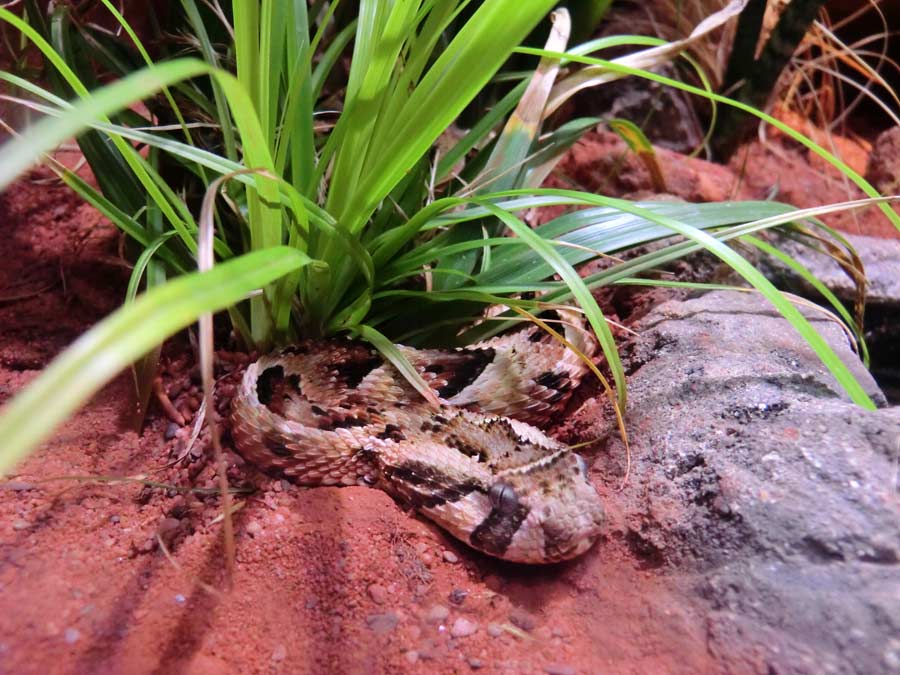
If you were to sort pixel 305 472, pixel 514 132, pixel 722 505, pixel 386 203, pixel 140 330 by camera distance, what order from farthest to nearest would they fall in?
pixel 514 132 < pixel 386 203 < pixel 305 472 < pixel 722 505 < pixel 140 330

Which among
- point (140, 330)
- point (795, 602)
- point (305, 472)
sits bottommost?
point (305, 472)

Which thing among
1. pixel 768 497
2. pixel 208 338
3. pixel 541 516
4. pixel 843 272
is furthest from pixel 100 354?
pixel 843 272

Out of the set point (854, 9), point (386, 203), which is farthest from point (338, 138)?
point (854, 9)

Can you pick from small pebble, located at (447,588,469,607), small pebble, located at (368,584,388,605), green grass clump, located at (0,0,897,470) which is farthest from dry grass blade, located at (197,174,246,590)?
small pebble, located at (447,588,469,607)

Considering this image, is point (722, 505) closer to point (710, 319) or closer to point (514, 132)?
point (710, 319)

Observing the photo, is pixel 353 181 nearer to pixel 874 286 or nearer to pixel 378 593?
pixel 378 593

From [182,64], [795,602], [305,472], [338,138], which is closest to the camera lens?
[182,64]

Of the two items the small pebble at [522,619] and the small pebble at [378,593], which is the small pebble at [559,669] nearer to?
the small pebble at [522,619]

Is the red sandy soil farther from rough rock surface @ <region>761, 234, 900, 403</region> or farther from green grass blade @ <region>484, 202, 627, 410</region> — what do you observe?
rough rock surface @ <region>761, 234, 900, 403</region>
